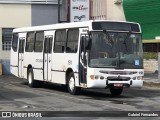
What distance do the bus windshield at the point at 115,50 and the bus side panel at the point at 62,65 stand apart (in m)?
1.30

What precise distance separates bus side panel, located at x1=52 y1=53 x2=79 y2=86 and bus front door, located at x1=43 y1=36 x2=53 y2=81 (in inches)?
18.5

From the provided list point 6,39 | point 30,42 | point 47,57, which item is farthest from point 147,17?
point 47,57

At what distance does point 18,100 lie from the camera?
18312 millimetres

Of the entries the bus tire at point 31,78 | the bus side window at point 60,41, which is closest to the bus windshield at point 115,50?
the bus side window at point 60,41

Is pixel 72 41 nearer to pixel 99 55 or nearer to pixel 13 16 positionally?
pixel 99 55

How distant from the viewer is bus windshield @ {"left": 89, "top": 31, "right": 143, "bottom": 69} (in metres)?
19.4

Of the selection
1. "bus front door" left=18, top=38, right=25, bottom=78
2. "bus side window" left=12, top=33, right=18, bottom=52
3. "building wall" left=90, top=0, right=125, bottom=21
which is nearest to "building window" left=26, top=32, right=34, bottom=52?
"bus front door" left=18, top=38, right=25, bottom=78

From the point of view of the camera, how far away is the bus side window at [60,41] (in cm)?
2192

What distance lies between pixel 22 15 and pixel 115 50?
27.2 metres

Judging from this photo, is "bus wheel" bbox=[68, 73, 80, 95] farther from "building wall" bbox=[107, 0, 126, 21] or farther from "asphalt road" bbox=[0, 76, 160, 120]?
"building wall" bbox=[107, 0, 126, 21]

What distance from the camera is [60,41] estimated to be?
2223 centimetres

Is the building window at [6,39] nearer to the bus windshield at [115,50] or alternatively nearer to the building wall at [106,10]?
the building wall at [106,10]

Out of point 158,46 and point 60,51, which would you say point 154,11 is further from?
point 60,51

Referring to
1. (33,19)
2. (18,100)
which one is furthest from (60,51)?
(33,19)
